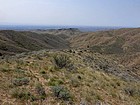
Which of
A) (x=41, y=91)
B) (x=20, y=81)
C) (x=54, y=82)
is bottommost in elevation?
(x=54, y=82)

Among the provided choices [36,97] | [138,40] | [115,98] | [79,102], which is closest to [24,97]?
[36,97]

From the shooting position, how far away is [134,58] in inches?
1802

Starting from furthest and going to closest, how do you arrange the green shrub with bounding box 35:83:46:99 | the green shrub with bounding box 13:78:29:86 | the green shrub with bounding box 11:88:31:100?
the green shrub with bounding box 13:78:29:86 < the green shrub with bounding box 35:83:46:99 < the green shrub with bounding box 11:88:31:100

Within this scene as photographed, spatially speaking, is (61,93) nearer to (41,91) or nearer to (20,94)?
(41,91)

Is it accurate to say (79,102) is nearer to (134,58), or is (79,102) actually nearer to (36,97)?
(36,97)

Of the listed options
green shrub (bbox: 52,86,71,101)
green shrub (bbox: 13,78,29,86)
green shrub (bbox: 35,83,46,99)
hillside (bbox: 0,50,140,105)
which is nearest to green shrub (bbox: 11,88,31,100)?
hillside (bbox: 0,50,140,105)

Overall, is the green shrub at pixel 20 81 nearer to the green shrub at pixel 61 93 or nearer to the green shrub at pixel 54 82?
the green shrub at pixel 54 82

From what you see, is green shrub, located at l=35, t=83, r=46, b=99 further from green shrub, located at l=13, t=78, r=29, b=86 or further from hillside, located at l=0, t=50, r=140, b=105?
green shrub, located at l=13, t=78, r=29, b=86

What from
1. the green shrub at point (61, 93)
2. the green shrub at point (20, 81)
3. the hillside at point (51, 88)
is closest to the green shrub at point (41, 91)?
the hillside at point (51, 88)

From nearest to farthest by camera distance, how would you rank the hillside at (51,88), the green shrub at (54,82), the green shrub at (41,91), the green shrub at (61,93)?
the hillside at (51,88) < the green shrub at (41,91) < the green shrub at (61,93) < the green shrub at (54,82)

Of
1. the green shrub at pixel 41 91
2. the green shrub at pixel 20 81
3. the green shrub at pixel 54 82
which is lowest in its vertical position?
the green shrub at pixel 54 82

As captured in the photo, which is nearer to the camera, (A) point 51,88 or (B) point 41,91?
(B) point 41,91

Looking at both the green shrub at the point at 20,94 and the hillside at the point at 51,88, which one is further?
the hillside at the point at 51,88

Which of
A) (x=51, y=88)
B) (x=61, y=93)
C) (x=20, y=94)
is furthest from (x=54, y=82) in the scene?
(x=20, y=94)
